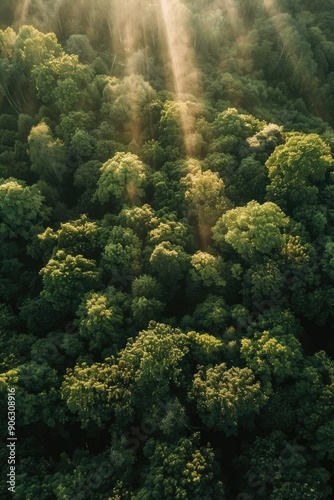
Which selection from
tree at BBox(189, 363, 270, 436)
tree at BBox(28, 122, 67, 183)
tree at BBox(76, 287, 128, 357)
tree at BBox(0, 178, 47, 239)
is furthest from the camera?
tree at BBox(28, 122, 67, 183)

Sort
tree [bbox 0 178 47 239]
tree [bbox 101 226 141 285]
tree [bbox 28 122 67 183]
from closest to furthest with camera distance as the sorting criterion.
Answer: tree [bbox 101 226 141 285] < tree [bbox 0 178 47 239] < tree [bbox 28 122 67 183]

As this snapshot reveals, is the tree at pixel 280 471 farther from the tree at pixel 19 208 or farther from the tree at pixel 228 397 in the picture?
the tree at pixel 19 208

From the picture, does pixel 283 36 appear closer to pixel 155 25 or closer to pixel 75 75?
pixel 155 25

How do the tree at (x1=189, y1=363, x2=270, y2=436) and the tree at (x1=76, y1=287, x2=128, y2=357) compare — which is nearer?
the tree at (x1=189, y1=363, x2=270, y2=436)

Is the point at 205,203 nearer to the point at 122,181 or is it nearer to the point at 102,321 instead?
the point at 122,181

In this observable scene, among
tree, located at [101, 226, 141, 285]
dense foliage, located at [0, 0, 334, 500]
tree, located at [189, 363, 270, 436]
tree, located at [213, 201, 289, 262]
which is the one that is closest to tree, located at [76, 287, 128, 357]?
dense foliage, located at [0, 0, 334, 500]

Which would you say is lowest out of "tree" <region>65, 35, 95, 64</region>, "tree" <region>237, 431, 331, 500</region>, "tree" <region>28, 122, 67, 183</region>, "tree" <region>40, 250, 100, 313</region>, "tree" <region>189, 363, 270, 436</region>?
"tree" <region>237, 431, 331, 500</region>

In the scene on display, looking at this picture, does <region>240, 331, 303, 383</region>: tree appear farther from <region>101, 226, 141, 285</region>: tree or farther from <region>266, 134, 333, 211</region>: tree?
<region>266, 134, 333, 211</region>: tree

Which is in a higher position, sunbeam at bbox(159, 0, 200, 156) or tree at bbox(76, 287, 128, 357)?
sunbeam at bbox(159, 0, 200, 156)

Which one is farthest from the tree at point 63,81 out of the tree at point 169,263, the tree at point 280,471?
the tree at point 280,471
